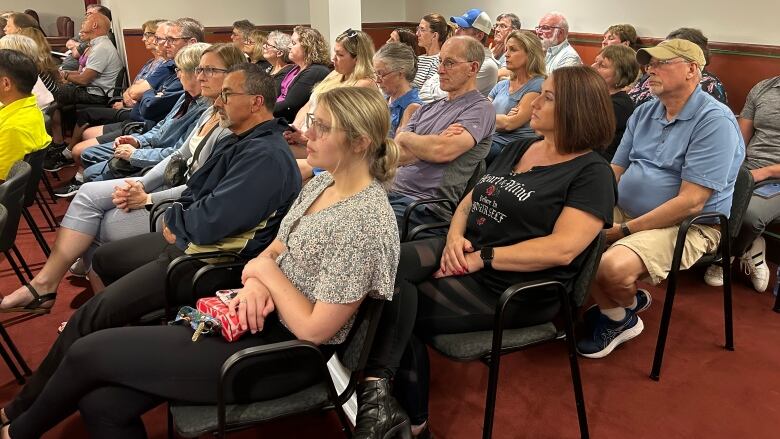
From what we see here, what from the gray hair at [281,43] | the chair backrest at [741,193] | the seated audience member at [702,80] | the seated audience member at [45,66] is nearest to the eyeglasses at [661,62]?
the chair backrest at [741,193]

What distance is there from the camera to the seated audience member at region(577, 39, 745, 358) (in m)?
2.27

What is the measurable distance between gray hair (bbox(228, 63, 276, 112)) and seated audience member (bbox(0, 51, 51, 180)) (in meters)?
1.23

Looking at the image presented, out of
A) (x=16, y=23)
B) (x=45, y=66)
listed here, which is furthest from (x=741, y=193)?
(x=16, y=23)

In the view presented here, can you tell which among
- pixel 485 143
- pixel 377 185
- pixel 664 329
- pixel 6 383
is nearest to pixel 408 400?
pixel 377 185

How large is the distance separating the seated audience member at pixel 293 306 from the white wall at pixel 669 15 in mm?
3328

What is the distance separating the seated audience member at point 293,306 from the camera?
1.42 metres

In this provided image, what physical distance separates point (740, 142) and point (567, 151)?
91 centimetres

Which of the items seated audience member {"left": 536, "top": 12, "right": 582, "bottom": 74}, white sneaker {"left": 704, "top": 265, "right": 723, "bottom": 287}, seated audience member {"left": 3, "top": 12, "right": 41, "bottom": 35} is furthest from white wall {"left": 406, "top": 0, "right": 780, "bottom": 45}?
seated audience member {"left": 3, "top": 12, "right": 41, "bottom": 35}

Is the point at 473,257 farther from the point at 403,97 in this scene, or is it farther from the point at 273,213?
the point at 403,97

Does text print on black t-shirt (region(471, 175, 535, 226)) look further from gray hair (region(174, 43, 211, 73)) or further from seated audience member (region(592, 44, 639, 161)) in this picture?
gray hair (region(174, 43, 211, 73))

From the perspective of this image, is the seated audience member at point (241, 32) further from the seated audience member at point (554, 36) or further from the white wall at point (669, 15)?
the white wall at point (669, 15)

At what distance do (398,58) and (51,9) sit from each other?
11453mm

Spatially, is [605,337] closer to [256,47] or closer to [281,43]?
[281,43]

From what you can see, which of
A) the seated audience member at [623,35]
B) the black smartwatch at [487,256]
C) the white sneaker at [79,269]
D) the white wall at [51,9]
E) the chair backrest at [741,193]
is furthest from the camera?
the white wall at [51,9]
